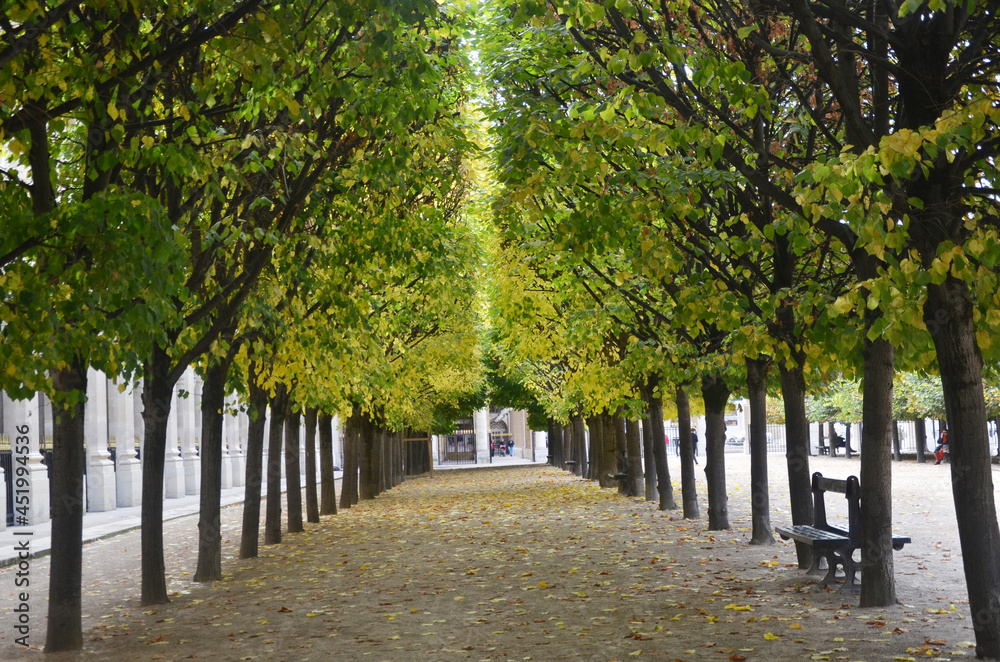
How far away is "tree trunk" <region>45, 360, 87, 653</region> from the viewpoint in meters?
8.94

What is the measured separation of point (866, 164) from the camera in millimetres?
5668

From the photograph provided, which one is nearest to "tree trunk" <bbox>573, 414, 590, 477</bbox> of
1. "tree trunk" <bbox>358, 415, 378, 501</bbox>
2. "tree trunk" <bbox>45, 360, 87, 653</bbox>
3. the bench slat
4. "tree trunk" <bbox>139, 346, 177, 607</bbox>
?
"tree trunk" <bbox>358, 415, 378, 501</bbox>

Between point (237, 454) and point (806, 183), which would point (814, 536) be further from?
point (237, 454)

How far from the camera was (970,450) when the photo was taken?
709 cm

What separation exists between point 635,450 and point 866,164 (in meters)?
21.6

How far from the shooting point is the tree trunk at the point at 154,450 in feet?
36.7

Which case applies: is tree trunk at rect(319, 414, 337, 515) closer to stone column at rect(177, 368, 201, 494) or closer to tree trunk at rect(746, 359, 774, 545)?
tree trunk at rect(746, 359, 774, 545)

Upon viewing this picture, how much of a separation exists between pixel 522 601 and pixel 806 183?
5438 millimetres

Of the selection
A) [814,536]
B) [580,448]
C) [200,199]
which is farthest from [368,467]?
[814,536]

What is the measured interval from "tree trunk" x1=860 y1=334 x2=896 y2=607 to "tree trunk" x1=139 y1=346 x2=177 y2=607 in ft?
24.5

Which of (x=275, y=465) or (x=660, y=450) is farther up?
(x=275, y=465)

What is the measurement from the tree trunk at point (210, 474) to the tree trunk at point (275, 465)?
372 centimetres

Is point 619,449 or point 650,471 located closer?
point 650,471

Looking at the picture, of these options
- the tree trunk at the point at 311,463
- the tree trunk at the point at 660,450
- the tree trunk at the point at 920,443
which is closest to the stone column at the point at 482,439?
the tree trunk at the point at 920,443
